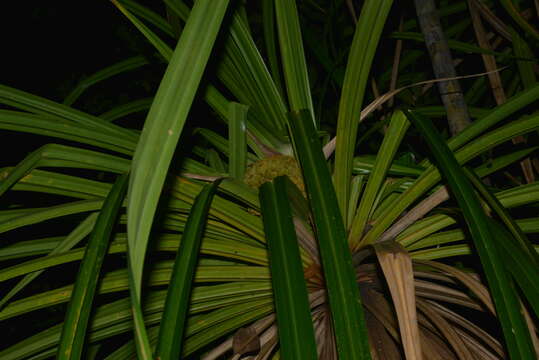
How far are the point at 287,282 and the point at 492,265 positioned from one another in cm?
17

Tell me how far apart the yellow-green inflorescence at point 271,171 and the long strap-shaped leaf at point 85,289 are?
1.00 ft

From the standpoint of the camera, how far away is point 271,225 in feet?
1.46

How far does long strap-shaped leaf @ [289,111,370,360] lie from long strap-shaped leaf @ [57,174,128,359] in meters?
0.19

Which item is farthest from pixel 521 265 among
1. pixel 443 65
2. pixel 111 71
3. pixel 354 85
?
pixel 111 71

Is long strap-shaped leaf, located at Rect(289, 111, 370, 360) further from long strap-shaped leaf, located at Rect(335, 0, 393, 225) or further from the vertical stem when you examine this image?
the vertical stem

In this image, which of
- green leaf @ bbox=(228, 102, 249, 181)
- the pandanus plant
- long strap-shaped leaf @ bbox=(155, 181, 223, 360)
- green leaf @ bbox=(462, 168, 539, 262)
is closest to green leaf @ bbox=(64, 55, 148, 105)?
the pandanus plant

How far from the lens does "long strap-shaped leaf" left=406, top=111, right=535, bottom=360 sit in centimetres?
35

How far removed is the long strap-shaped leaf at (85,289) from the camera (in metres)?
0.36

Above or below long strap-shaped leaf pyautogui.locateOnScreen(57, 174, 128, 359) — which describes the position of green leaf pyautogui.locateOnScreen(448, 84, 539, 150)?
above

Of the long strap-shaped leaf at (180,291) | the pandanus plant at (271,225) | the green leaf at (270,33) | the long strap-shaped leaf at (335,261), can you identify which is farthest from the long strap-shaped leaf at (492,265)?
the green leaf at (270,33)

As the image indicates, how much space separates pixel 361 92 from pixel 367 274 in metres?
0.24

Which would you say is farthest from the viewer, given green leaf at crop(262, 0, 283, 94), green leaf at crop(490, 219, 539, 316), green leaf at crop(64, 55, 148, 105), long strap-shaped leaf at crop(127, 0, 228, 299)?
green leaf at crop(64, 55, 148, 105)

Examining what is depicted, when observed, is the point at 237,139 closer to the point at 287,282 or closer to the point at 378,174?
the point at 378,174

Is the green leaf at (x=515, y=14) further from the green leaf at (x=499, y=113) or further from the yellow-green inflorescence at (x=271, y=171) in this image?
the yellow-green inflorescence at (x=271, y=171)
